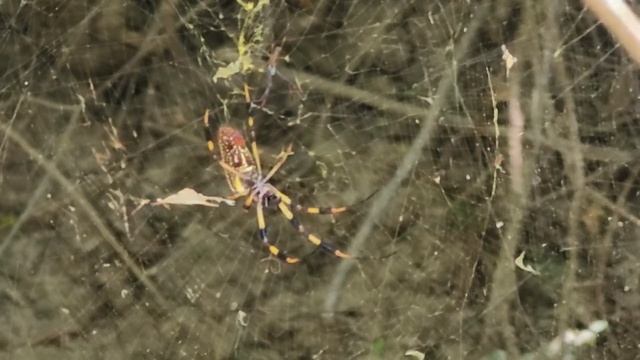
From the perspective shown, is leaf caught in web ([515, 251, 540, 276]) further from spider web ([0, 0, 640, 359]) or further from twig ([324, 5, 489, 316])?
twig ([324, 5, 489, 316])

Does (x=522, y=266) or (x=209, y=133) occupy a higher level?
(x=209, y=133)

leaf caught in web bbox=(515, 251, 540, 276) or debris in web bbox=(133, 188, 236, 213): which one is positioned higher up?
debris in web bbox=(133, 188, 236, 213)

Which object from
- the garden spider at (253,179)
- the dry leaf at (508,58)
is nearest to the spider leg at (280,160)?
the garden spider at (253,179)

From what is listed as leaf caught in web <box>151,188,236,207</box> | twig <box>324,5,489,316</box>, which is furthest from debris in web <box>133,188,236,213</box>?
twig <box>324,5,489,316</box>

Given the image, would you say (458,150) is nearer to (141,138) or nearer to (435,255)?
(435,255)

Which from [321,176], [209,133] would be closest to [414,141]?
[321,176]

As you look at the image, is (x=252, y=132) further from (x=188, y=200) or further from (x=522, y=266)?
(x=522, y=266)

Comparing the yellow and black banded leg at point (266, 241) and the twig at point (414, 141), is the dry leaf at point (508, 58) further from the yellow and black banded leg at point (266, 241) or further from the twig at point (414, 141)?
the yellow and black banded leg at point (266, 241)
